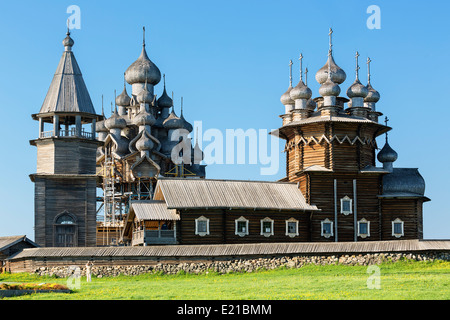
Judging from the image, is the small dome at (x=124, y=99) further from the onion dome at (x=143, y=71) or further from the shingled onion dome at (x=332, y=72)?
the shingled onion dome at (x=332, y=72)

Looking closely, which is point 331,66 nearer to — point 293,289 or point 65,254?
point 65,254

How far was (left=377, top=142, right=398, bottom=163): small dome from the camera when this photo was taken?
48.5 metres

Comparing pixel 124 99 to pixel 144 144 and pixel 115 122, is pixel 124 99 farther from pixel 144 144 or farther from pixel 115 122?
pixel 144 144

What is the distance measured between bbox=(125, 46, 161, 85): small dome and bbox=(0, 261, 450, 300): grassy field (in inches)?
1089

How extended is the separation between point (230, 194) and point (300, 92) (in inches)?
312

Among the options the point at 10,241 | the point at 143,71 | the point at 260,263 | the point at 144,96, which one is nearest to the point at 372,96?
the point at 260,263

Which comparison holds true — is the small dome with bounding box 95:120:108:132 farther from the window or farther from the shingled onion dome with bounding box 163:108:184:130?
the window

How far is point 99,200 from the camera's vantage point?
209 feet

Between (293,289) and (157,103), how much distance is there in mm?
39602

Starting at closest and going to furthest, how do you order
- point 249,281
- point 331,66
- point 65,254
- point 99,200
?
point 249,281 → point 65,254 → point 331,66 → point 99,200

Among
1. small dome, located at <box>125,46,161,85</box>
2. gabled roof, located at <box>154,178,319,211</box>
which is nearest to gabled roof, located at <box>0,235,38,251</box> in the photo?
gabled roof, located at <box>154,178,319,211</box>

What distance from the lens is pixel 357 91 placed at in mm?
49594

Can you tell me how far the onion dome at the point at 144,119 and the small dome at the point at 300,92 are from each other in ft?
50.6
